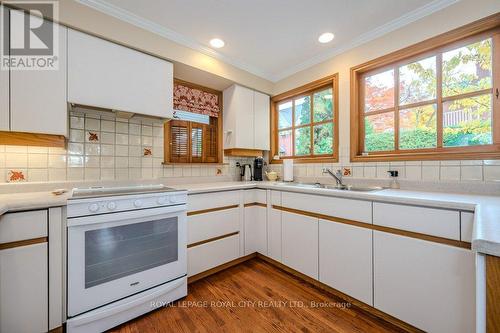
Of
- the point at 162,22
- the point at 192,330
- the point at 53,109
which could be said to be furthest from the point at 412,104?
the point at 53,109

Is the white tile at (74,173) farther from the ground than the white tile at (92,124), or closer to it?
closer to it

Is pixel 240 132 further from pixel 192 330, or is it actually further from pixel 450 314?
pixel 450 314

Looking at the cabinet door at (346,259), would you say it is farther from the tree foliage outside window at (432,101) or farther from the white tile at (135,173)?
the white tile at (135,173)

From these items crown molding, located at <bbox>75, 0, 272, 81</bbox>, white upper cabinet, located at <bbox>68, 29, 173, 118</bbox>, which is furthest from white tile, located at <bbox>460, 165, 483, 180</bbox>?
white upper cabinet, located at <bbox>68, 29, 173, 118</bbox>

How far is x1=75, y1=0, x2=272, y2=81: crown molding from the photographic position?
1.60 m

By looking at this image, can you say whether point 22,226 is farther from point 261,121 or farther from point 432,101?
point 432,101

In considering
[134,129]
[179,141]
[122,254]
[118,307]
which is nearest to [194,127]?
[179,141]

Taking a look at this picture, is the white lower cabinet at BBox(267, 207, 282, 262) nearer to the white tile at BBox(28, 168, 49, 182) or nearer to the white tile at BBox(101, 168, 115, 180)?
the white tile at BBox(101, 168, 115, 180)

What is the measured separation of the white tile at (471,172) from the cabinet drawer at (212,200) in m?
1.81

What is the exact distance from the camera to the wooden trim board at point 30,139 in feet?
4.54

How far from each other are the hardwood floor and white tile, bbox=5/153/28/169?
1.39 meters

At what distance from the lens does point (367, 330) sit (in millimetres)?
1346

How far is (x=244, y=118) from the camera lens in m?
2.66

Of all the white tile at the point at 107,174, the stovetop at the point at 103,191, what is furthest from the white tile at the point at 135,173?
the stovetop at the point at 103,191
